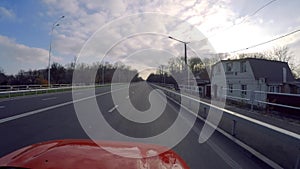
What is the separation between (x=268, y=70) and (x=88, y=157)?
40.1 m

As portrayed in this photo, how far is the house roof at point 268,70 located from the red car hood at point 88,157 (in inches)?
1340

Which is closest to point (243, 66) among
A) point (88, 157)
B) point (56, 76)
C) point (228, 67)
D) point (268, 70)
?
point (228, 67)

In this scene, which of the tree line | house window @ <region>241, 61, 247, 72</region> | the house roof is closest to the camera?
→ the house roof

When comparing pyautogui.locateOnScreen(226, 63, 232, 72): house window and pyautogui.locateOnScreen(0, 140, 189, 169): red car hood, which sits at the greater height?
pyautogui.locateOnScreen(226, 63, 232, 72): house window

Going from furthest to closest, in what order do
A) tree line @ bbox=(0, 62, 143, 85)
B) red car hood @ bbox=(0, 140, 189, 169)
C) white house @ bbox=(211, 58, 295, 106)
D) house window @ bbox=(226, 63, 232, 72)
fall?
tree line @ bbox=(0, 62, 143, 85) → house window @ bbox=(226, 63, 232, 72) → white house @ bbox=(211, 58, 295, 106) → red car hood @ bbox=(0, 140, 189, 169)

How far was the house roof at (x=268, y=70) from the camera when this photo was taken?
112 feet

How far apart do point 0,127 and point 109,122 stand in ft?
12.8

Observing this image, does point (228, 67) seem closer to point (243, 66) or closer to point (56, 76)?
point (243, 66)

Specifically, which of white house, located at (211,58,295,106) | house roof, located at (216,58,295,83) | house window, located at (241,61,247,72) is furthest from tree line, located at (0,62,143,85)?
house roof, located at (216,58,295,83)

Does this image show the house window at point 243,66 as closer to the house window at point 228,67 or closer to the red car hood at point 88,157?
the house window at point 228,67

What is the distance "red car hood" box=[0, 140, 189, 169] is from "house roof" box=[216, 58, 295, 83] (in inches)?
1340

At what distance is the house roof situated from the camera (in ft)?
112

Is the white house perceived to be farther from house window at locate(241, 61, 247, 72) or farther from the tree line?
the tree line

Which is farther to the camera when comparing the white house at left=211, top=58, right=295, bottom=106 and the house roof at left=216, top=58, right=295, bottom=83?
the house roof at left=216, top=58, right=295, bottom=83
